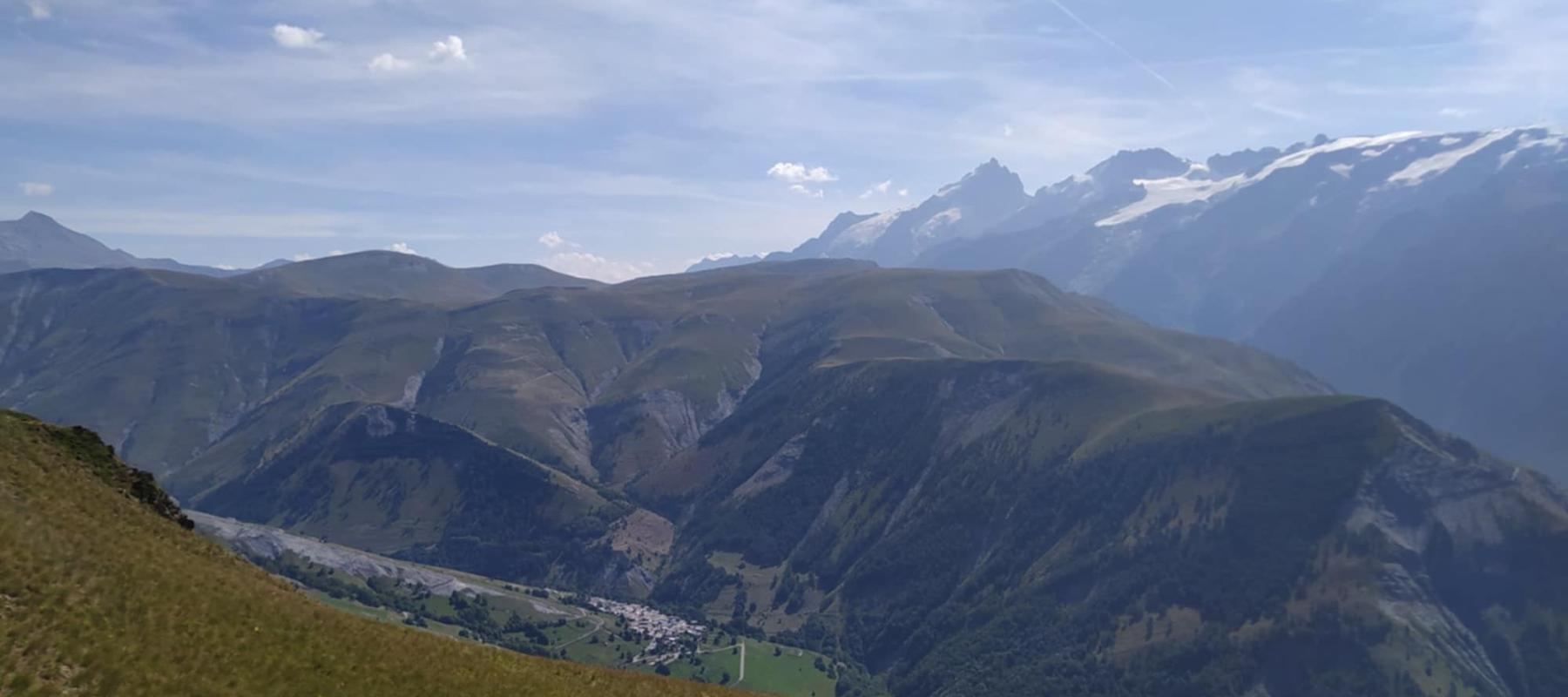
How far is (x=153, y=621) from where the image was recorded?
57031mm

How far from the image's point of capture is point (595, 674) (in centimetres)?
7175

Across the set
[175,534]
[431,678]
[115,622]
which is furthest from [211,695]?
[175,534]

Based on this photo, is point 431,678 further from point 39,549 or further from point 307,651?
point 39,549

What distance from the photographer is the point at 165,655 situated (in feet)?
180

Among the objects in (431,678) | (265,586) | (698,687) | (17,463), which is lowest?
(698,687)

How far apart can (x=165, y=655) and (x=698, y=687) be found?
3368 centimetres

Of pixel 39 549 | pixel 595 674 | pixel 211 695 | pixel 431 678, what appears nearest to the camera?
pixel 211 695

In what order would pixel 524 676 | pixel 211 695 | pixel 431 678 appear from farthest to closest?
pixel 524 676, pixel 431 678, pixel 211 695

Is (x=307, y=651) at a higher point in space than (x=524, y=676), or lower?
higher

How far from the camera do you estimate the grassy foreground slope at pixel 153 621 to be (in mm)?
52500

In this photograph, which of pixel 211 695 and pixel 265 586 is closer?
pixel 211 695

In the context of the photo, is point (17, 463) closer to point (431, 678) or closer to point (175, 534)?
point (175, 534)

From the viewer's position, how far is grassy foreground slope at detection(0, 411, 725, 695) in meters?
52.5

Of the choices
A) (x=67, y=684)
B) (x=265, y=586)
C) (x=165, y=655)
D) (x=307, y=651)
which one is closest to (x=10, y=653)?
(x=67, y=684)
